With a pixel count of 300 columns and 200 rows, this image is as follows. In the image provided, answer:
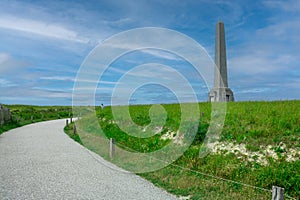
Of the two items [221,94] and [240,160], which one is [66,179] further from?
[221,94]

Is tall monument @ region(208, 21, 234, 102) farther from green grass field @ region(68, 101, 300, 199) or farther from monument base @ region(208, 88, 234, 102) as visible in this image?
green grass field @ region(68, 101, 300, 199)

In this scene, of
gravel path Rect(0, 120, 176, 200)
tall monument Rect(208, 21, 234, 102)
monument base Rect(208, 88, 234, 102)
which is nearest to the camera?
gravel path Rect(0, 120, 176, 200)

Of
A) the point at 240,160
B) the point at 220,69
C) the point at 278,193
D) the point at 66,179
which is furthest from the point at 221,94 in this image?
the point at 278,193

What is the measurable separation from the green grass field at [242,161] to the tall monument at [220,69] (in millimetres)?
12940

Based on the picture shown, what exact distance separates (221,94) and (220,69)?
8.71 ft

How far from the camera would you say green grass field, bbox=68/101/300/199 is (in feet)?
32.9

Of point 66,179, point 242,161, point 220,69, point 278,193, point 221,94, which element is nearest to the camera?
point 278,193

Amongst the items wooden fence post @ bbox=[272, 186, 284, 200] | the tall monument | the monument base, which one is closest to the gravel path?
wooden fence post @ bbox=[272, 186, 284, 200]

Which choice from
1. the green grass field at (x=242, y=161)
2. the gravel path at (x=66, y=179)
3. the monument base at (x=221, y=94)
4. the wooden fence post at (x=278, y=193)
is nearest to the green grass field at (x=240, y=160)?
the green grass field at (x=242, y=161)

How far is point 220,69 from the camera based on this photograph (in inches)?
1238

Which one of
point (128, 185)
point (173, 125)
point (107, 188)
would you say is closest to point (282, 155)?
point (128, 185)

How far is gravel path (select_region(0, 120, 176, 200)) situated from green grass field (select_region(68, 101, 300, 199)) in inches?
45.7

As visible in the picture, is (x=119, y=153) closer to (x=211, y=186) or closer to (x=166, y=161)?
(x=166, y=161)

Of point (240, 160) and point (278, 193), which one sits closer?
point (278, 193)
